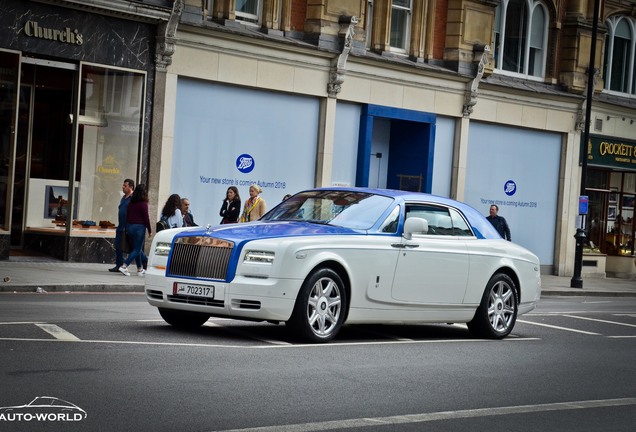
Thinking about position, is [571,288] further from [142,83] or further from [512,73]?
[142,83]

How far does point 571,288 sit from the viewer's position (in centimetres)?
2972

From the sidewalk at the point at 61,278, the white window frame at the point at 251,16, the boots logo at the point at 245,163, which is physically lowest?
the sidewalk at the point at 61,278

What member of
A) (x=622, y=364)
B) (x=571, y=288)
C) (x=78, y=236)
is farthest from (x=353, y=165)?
(x=622, y=364)

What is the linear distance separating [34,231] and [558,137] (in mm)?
18072

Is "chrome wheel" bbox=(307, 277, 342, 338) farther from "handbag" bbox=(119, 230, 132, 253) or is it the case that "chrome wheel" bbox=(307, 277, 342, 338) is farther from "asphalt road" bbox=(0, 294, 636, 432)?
"handbag" bbox=(119, 230, 132, 253)

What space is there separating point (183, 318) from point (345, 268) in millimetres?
1878

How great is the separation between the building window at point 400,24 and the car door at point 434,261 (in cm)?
1742

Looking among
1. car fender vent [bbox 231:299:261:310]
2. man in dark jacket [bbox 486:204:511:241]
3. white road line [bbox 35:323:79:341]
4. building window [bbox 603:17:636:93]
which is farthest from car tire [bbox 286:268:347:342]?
building window [bbox 603:17:636:93]

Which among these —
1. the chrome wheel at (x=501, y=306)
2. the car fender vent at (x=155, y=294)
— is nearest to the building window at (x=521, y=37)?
the chrome wheel at (x=501, y=306)

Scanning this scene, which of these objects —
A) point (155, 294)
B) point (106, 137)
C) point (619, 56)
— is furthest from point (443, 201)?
point (619, 56)

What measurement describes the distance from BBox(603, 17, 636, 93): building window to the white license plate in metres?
A: 28.0

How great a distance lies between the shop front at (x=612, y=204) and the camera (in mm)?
36594

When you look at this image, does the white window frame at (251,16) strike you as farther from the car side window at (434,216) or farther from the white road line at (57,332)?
the white road line at (57,332)

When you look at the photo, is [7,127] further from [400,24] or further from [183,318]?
[400,24]
